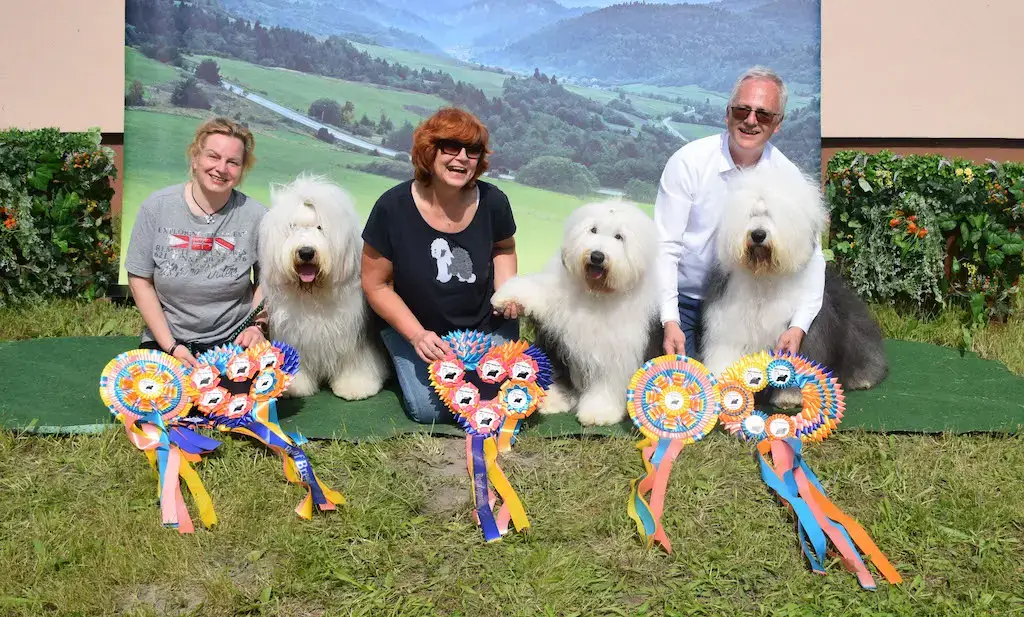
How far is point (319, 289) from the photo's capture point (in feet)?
11.6

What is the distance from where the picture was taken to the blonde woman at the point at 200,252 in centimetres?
343

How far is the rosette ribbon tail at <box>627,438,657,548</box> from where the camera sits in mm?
2629

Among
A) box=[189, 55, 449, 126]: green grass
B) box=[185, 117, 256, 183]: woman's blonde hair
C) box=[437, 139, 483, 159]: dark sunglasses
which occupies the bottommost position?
box=[437, 139, 483, 159]: dark sunglasses

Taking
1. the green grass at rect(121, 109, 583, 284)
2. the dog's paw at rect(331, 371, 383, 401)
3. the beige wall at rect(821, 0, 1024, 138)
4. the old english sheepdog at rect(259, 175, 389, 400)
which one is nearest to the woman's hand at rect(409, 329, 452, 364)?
the old english sheepdog at rect(259, 175, 389, 400)

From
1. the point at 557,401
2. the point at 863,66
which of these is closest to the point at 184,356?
the point at 557,401

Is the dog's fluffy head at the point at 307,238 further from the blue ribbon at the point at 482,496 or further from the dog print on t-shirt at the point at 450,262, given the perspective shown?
the blue ribbon at the point at 482,496

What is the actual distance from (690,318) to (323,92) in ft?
13.0

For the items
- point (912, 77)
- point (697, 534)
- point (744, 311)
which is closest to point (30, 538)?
point (697, 534)

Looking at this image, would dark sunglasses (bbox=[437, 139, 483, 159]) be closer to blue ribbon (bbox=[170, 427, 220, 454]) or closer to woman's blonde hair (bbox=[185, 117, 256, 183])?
woman's blonde hair (bbox=[185, 117, 256, 183])

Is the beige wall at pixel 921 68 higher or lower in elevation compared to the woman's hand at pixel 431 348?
higher

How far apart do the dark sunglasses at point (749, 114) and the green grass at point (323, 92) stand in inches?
144

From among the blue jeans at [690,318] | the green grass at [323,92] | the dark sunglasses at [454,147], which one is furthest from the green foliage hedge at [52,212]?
the blue jeans at [690,318]

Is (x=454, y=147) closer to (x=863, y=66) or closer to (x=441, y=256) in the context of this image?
(x=441, y=256)

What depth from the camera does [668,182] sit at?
369 centimetres
